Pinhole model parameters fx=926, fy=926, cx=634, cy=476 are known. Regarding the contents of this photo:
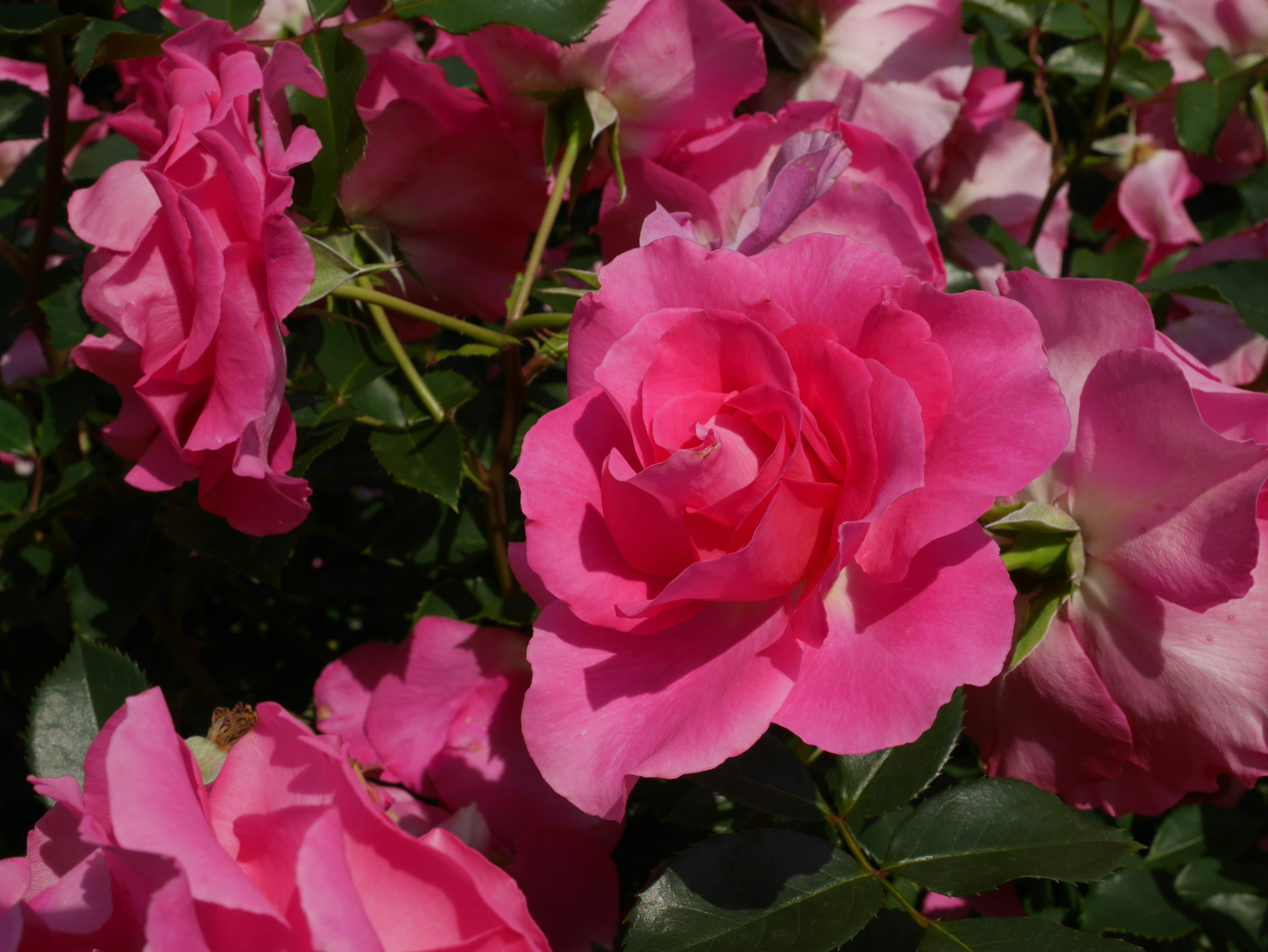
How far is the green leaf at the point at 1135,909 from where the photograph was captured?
0.97m

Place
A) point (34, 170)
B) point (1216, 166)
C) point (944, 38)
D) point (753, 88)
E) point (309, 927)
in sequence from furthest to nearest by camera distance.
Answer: point (1216, 166)
point (34, 170)
point (944, 38)
point (753, 88)
point (309, 927)

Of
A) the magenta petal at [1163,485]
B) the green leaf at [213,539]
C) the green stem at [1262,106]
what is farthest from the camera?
the green stem at [1262,106]

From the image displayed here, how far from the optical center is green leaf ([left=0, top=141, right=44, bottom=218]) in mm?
1219

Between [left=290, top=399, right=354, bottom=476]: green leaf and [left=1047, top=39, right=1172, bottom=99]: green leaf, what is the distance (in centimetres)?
122

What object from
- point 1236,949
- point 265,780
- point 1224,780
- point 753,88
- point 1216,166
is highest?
point 753,88

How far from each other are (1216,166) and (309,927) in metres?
1.74

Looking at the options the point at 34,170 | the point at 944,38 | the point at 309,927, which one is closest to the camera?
the point at 309,927

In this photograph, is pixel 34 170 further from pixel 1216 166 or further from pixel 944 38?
pixel 1216 166

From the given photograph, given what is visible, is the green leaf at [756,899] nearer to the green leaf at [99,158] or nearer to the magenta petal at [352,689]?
the magenta petal at [352,689]

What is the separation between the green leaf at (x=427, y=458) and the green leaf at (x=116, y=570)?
0.32m

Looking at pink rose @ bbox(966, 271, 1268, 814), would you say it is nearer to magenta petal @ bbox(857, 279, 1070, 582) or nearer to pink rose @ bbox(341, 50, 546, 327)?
magenta petal @ bbox(857, 279, 1070, 582)

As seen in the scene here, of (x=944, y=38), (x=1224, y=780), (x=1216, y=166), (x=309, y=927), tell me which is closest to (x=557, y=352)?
(x=309, y=927)

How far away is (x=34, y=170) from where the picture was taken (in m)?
1.28

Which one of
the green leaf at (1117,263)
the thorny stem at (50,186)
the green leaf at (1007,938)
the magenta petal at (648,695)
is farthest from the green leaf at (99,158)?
the green leaf at (1117,263)
